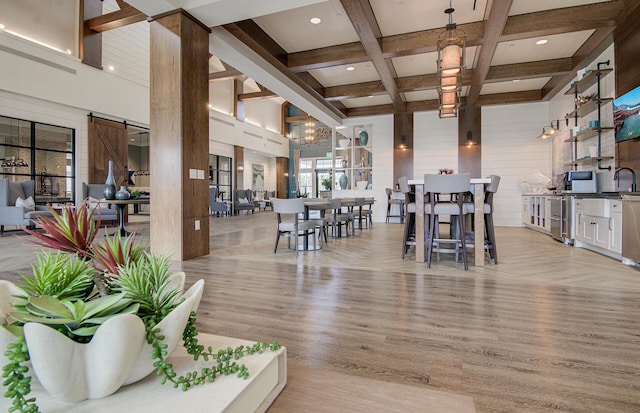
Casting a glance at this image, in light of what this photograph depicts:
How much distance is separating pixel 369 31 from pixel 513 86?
17.0ft

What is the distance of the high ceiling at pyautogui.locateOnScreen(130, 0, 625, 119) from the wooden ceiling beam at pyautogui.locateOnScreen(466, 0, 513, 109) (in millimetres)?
16

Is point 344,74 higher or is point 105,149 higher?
point 344,74

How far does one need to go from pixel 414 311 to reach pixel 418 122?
27.4ft

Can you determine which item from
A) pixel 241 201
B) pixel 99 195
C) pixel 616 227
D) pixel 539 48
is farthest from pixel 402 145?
pixel 99 195

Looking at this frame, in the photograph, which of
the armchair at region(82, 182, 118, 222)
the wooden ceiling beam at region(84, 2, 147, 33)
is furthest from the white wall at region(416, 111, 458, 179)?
the armchair at region(82, 182, 118, 222)

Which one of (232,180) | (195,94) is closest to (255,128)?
(232,180)

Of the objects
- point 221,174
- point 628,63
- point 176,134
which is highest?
point 628,63

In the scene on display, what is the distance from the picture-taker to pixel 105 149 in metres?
8.84

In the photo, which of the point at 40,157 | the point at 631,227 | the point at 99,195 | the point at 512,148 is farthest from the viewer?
the point at 512,148

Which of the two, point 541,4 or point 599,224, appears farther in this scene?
point 541,4

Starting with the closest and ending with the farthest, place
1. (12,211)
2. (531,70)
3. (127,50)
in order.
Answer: (12,211) → (531,70) → (127,50)

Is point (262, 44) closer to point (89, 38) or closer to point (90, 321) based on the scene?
point (89, 38)

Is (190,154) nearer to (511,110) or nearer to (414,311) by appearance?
(414,311)

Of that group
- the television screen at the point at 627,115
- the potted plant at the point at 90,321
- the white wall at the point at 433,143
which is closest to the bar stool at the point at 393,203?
the white wall at the point at 433,143
